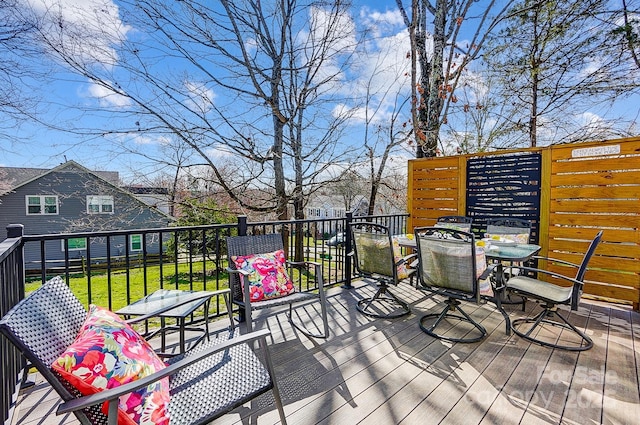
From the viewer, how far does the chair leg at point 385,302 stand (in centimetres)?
329

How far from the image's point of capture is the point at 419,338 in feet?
9.12

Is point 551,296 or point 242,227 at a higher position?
point 242,227

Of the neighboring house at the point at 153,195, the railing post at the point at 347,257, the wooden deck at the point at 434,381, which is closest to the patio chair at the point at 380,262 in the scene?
the wooden deck at the point at 434,381

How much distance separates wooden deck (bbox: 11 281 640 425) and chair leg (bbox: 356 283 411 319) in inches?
8.5

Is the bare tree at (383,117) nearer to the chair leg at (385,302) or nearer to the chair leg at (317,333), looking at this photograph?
the chair leg at (385,302)

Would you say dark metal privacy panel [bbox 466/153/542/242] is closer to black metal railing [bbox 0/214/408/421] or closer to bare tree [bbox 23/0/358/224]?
black metal railing [bbox 0/214/408/421]

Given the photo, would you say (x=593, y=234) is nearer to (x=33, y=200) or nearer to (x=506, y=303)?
(x=506, y=303)

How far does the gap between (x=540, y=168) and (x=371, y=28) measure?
4.86 m

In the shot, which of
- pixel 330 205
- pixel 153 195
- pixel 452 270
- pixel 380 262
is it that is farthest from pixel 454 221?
pixel 153 195

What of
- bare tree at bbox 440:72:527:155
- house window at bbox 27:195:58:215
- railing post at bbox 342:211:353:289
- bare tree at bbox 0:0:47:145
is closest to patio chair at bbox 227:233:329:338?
railing post at bbox 342:211:353:289

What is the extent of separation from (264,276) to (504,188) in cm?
388

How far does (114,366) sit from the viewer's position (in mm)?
1163

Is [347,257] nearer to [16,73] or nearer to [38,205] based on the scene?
[16,73]

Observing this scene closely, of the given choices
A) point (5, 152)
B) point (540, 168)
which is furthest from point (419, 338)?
point (5, 152)
